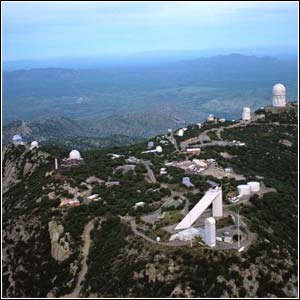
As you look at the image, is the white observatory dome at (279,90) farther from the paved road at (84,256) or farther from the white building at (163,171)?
the paved road at (84,256)

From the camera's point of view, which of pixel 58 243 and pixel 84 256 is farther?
pixel 58 243

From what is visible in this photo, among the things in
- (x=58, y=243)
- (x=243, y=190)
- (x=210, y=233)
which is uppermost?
(x=243, y=190)

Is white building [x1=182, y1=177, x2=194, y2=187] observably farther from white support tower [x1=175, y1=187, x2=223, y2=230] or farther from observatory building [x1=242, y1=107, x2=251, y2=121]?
observatory building [x1=242, y1=107, x2=251, y2=121]

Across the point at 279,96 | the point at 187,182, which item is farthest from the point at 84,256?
the point at 279,96

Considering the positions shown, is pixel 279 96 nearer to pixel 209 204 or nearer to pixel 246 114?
pixel 246 114

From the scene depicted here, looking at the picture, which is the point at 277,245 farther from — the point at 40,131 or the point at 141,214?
the point at 40,131

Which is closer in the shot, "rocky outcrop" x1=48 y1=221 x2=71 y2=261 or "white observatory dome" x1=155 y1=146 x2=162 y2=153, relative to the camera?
"rocky outcrop" x1=48 y1=221 x2=71 y2=261

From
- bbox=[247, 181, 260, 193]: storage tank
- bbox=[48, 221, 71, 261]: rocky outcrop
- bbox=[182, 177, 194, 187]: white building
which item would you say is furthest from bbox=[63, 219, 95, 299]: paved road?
bbox=[247, 181, 260, 193]: storage tank
